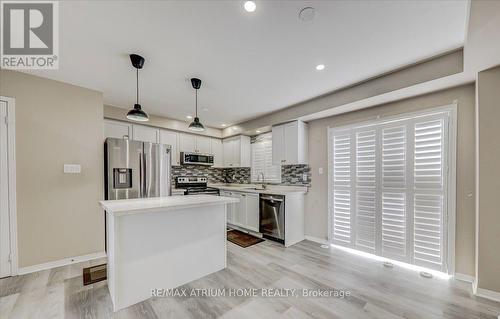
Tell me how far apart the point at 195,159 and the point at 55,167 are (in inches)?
96.2

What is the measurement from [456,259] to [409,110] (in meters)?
1.95

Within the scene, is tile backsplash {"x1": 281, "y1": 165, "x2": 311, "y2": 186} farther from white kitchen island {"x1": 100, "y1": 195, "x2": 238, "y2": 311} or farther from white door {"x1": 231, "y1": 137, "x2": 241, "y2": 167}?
white kitchen island {"x1": 100, "y1": 195, "x2": 238, "y2": 311}

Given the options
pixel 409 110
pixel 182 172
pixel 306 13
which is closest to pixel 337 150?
pixel 409 110

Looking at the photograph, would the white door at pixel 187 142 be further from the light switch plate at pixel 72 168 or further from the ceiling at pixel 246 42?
the light switch plate at pixel 72 168

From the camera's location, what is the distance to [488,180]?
195 centimetres

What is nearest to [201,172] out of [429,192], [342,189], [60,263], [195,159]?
[195,159]

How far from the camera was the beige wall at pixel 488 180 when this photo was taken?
191cm

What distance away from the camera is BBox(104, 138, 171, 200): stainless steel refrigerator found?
3.05 metres

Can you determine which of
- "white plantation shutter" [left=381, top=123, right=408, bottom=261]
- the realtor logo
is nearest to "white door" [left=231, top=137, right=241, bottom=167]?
"white plantation shutter" [left=381, top=123, right=408, bottom=261]

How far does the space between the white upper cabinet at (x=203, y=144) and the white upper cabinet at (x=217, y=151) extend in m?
0.13

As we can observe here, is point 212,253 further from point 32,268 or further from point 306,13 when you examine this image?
point 306,13

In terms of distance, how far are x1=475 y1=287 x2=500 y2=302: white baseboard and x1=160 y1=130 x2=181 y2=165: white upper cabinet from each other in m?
5.01

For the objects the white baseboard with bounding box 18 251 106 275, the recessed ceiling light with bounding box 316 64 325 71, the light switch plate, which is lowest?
the white baseboard with bounding box 18 251 106 275

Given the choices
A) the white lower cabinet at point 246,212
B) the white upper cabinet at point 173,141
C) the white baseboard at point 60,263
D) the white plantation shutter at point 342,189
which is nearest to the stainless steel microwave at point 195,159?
the white upper cabinet at point 173,141
